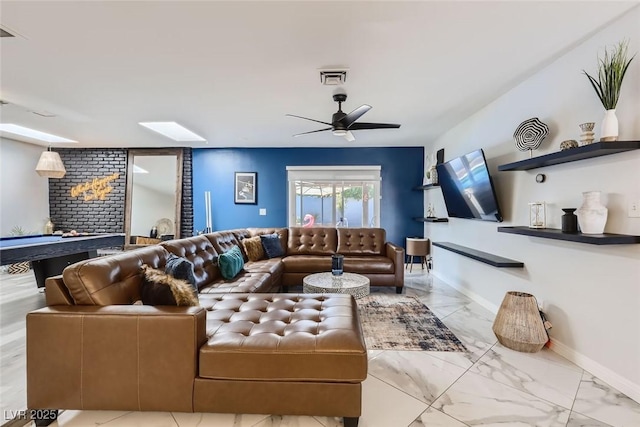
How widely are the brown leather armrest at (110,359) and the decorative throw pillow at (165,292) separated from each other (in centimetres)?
18

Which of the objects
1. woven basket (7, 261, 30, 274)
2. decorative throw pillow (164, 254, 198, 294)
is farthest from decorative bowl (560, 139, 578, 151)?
woven basket (7, 261, 30, 274)

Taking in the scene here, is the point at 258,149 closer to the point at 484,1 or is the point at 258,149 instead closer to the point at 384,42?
the point at 384,42

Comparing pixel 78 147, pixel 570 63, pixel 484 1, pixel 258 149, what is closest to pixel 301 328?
pixel 484 1

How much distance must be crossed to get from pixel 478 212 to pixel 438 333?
1568mm

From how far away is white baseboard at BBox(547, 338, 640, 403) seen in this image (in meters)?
1.83

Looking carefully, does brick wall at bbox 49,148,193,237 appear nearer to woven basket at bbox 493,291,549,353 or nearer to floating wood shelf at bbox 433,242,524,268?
floating wood shelf at bbox 433,242,524,268

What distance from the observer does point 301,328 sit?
5.79 ft

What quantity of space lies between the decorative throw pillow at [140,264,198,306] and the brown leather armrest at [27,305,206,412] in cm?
18

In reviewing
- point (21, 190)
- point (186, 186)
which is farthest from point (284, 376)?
point (21, 190)

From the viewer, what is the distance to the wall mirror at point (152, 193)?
19.8ft

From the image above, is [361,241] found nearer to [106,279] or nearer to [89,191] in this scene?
[106,279]

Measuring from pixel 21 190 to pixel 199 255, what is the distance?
4927 mm

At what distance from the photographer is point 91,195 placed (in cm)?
614

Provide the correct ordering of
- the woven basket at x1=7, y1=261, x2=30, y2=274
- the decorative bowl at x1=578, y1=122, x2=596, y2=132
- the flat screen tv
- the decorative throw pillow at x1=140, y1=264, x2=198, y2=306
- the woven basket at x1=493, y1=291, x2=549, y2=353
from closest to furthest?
the decorative throw pillow at x1=140, y1=264, x2=198, y2=306
the decorative bowl at x1=578, y1=122, x2=596, y2=132
the woven basket at x1=493, y1=291, x2=549, y2=353
the flat screen tv
the woven basket at x1=7, y1=261, x2=30, y2=274
